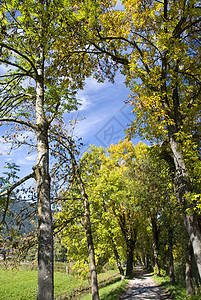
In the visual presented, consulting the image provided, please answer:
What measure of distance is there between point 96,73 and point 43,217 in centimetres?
570

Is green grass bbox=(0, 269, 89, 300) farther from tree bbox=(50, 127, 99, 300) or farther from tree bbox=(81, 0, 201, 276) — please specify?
tree bbox=(81, 0, 201, 276)

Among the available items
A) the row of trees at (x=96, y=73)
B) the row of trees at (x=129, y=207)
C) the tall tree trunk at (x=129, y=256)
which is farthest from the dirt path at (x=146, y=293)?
the row of trees at (x=96, y=73)

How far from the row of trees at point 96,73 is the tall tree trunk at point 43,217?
1 centimetres

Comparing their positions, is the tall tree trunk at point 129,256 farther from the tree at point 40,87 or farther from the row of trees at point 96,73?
the tree at point 40,87

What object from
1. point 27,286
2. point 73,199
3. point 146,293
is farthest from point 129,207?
point 27,286

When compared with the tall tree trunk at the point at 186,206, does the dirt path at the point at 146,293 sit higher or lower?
lower

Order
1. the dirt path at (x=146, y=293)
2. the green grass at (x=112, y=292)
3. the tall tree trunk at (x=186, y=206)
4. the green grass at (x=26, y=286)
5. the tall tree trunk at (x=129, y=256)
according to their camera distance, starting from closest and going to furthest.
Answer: the tall tree trunk at (x=186, y=206) → the green grass at (x=112, y=292) → the dirt path at (x=146, y=293) → the green grass at (x=26, y=286) → the tall tree trunk at (x=129, y=256)

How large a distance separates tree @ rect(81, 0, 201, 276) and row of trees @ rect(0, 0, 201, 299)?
3 cm

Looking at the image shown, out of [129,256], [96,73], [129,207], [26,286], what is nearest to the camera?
[96,73]

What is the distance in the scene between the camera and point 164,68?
19.0 feet

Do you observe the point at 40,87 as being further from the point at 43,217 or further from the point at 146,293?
the point at 146,293

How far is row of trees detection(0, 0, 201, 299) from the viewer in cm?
360

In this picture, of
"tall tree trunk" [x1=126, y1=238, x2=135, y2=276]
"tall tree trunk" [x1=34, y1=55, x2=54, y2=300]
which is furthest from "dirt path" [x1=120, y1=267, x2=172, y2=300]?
"tall tree trunk" [x1=34, y1=55, x2=54, y2=300]

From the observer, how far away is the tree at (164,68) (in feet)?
16.4
